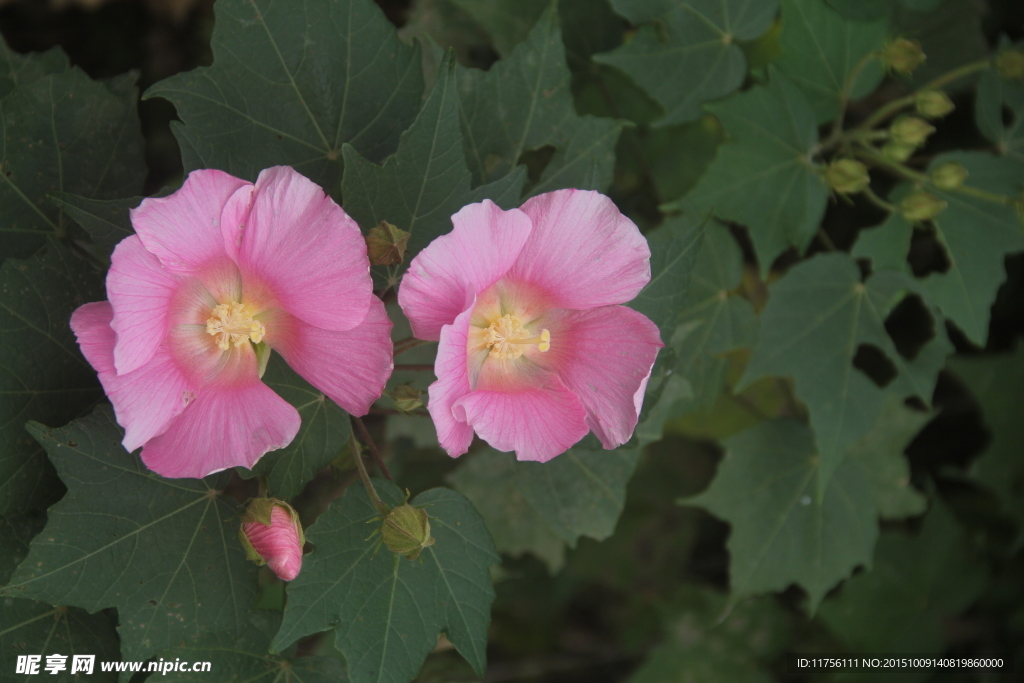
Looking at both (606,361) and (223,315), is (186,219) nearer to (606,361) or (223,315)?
(223,315)

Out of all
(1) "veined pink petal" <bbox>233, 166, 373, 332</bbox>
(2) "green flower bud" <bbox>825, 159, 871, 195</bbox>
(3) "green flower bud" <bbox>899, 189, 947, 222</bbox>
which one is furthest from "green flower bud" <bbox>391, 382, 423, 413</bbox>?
(3) "green flower bud" <bbox>899, 189, 947, 222</bbox>

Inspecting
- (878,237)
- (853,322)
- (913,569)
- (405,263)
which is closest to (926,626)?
(913,569)

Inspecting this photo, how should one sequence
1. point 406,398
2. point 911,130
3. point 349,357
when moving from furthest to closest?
point 911,130 → point 406,398 → point 349,357

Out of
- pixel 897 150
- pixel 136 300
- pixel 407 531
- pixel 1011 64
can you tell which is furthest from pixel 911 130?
pixel 136 300

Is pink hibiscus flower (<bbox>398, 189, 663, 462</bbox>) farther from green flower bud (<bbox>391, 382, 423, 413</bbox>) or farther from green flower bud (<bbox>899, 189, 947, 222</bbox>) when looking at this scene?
green flower bud (<bbox>899, 189, 947, 222</bbox>)

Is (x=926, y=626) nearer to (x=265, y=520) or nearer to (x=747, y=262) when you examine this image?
(x=747, y=262)
